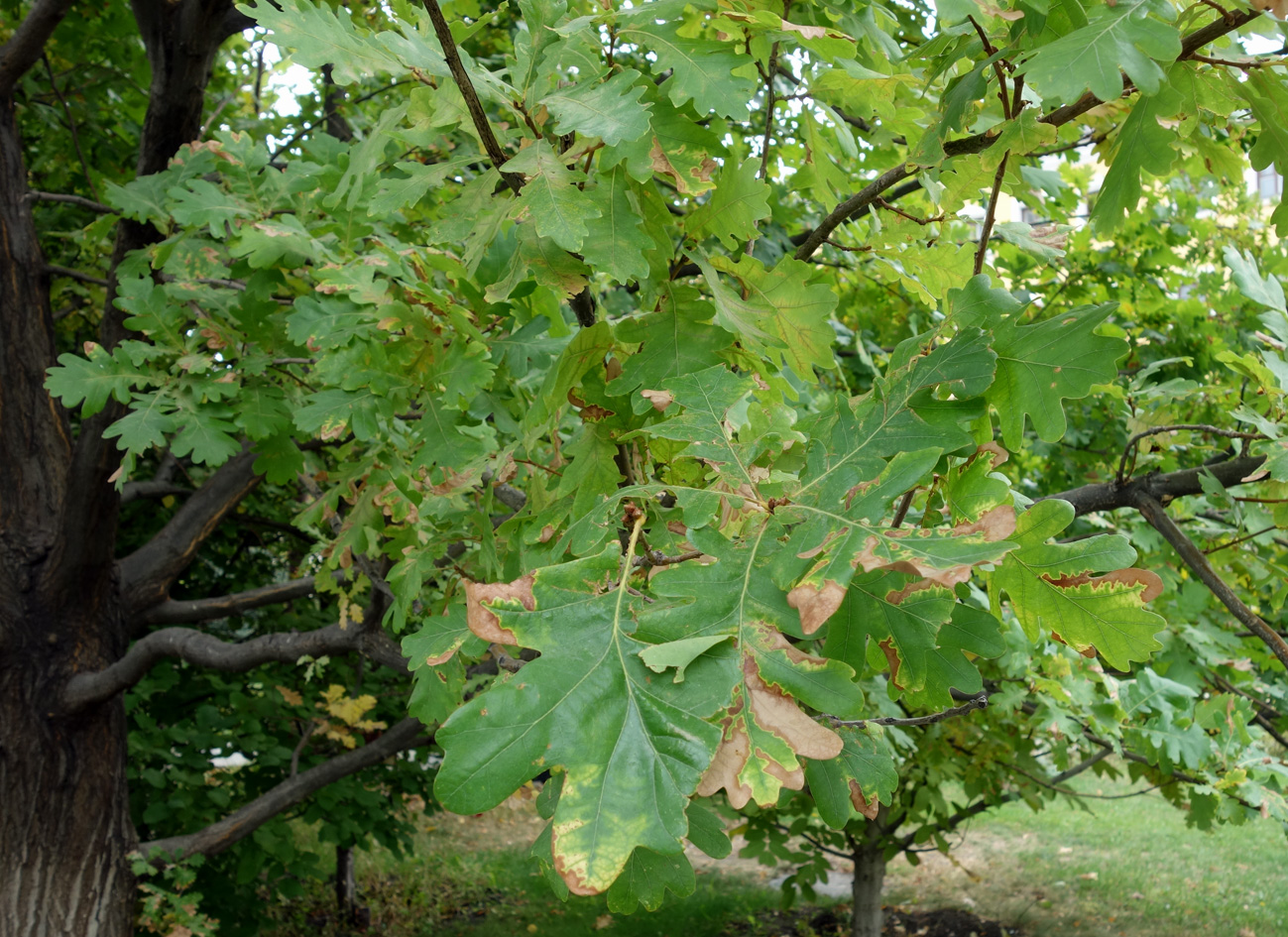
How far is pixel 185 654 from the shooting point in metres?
4.05

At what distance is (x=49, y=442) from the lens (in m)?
4.15

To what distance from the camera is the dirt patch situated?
274 inches

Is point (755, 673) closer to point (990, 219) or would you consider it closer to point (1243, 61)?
point (990, 219)

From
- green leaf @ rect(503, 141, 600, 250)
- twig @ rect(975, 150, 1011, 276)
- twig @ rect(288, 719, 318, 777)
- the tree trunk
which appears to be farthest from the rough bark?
the tree trunk

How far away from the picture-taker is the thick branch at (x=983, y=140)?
103 cm

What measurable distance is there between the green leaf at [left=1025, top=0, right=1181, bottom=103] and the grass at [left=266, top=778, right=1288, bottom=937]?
6.05 metres

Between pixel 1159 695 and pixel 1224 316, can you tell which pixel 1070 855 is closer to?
pixel 1224 316

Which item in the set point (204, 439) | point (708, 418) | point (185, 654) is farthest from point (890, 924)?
point (708, 418)

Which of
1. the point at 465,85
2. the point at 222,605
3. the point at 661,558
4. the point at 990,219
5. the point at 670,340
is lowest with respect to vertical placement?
the point at 661,558

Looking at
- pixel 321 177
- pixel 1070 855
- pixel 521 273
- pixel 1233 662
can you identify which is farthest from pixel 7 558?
pixel 1070 855

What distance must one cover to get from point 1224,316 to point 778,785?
4.70 meters

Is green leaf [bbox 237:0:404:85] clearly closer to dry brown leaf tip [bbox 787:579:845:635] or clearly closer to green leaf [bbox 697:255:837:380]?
green leaf [bbox 697:255:837:380]

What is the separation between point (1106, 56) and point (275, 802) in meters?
4.41

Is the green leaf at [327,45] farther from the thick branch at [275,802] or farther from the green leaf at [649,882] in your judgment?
the thick branch at [275,802]
